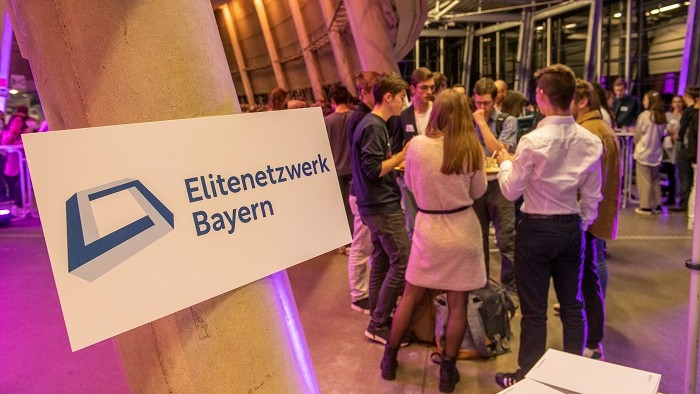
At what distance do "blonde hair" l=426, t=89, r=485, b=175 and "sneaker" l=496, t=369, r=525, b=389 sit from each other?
1187 mm

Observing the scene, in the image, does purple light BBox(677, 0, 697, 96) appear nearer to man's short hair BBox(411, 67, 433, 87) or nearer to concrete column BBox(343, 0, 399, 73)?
concrete column BBox(343, 0, 399, 73)

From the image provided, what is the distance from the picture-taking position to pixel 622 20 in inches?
412

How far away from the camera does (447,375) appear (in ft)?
9.31

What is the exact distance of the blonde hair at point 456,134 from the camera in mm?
2598

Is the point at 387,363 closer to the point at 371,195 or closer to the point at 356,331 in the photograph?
the point at 356,331

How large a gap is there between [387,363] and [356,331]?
26.0 inches

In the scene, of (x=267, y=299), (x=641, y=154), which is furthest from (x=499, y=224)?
(x=641, y=154)

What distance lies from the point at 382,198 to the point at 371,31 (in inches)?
194

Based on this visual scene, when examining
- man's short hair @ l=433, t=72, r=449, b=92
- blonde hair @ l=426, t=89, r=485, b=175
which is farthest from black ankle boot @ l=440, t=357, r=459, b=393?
man's short hair @ l=433, t=72, r=449, b=92

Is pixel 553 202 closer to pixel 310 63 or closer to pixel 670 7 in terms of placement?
pixel 310 63

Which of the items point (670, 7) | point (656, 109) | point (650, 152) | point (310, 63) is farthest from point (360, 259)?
point (670, 7)

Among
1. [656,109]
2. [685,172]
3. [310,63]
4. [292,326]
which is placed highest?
[310,63]

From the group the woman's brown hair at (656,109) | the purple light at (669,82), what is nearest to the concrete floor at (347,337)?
the woman's brown hair at (656,109)

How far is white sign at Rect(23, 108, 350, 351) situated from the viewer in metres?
1.03
